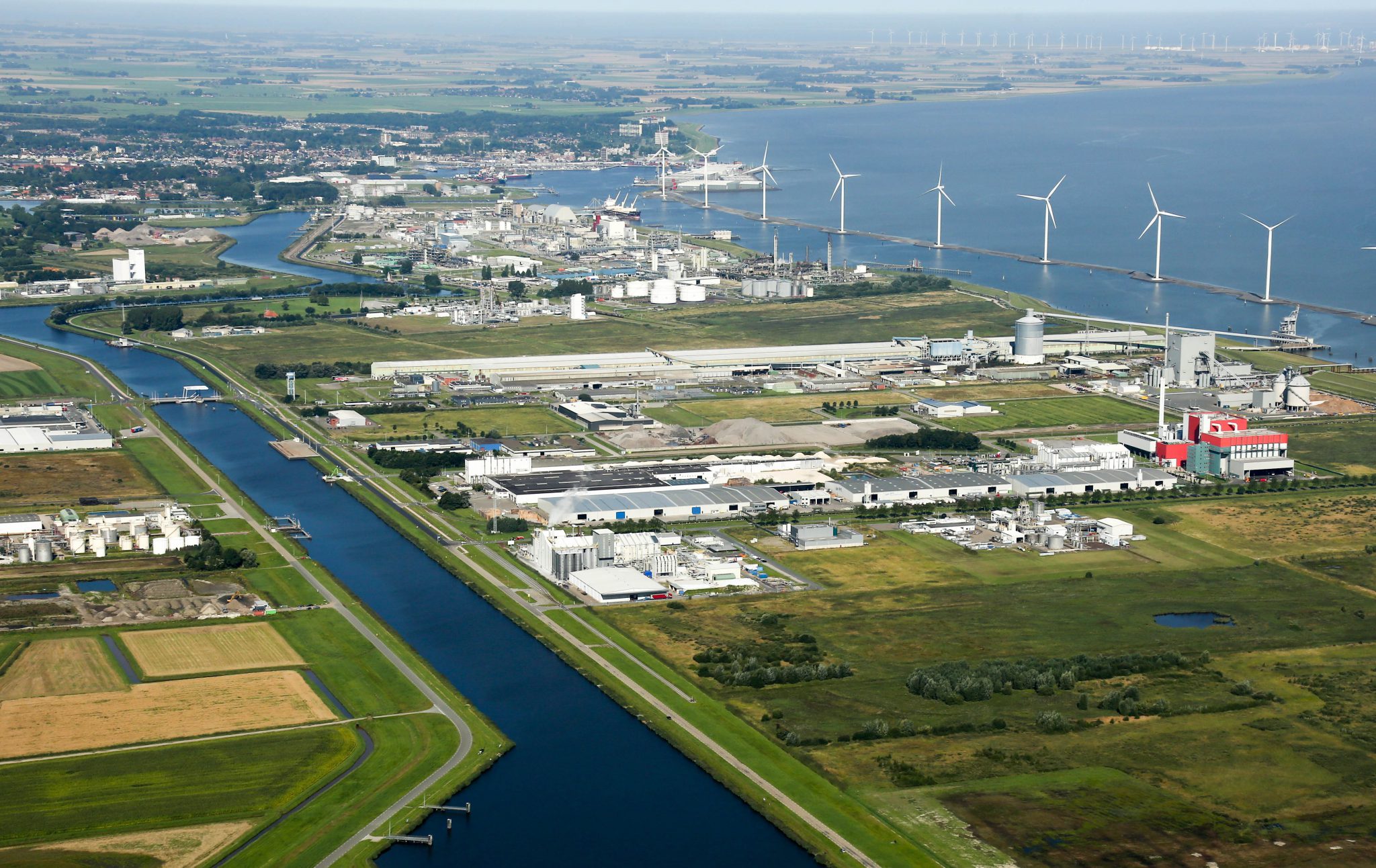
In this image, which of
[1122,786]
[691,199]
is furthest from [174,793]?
[691,199]

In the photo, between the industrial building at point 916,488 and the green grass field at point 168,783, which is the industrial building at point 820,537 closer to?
the industrial building at point 916,488

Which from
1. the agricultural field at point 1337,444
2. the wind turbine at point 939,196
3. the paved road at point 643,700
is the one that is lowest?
the agricultural field at point 1337,444

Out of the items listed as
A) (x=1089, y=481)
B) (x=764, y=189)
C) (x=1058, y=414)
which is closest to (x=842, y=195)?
(x=764, y=189)

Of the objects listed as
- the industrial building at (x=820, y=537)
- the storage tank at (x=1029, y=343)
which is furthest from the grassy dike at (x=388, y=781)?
the storage tank at (x=1029, y=343)

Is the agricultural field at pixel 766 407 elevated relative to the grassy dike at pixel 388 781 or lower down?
lower down

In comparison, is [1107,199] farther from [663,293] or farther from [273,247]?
[273,247]

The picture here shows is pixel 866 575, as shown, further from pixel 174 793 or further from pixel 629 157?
pixel 629 157
